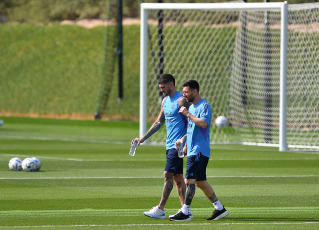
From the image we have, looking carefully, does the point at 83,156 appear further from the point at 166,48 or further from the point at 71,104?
the point at 71,104

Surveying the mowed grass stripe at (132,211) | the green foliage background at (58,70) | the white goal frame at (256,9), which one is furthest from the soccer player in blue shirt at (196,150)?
the green foliage background at (58,70)

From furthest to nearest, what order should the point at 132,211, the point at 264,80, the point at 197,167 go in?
the point at 264,80 < the point at 132,211 < the point at 197,167

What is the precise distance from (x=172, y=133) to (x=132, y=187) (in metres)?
3.72

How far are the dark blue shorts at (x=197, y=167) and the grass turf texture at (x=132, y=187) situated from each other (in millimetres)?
626

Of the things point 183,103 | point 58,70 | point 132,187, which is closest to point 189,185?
point 183,103

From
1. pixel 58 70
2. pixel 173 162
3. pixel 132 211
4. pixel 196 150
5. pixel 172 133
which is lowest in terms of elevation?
pixel 58 70

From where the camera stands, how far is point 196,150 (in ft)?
40.6

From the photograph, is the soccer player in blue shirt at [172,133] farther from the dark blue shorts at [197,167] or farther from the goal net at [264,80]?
the goal net at [264,80]

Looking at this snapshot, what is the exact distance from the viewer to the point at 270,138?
2747 cm

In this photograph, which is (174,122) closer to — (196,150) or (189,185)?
(196,150)

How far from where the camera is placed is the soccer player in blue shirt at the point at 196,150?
12.3 m

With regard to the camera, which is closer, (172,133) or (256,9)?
(172,133)

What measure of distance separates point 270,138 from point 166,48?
36.3 feet

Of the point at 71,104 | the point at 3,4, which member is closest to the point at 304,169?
the point at 71,104
